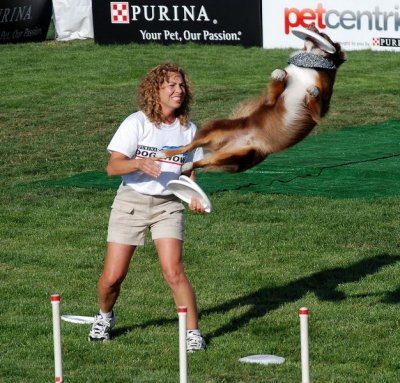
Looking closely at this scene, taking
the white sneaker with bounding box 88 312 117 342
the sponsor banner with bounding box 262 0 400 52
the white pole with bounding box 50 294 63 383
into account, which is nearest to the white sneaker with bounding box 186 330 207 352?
the white sneaker with bounding box 88 312 117 342

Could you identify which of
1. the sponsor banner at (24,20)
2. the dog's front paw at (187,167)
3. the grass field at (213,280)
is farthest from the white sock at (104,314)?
A: the sponsor banner at (24,20)

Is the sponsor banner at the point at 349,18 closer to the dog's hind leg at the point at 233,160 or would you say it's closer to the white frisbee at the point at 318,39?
the dog's hind leg at the point at 233,160

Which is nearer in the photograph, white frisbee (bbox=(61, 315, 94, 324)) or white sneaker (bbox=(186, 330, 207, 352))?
white sneaker (bbox=(186, 330, 207, 352))

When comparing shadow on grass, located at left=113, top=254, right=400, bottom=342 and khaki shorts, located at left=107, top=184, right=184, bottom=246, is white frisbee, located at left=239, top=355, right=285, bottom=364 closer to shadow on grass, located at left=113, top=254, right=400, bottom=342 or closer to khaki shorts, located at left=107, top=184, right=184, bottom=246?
shadow on grass, located at left=113, top=254, right=400, bottom=342

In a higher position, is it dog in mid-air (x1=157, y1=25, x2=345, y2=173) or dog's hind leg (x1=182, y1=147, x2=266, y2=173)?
dog in mid-air (x1=157, y1=25, x2=345, y2=173)

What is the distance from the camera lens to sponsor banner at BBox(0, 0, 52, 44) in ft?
89.6

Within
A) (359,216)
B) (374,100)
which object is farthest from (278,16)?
(359,216)

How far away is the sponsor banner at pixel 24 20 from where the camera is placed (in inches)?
1075

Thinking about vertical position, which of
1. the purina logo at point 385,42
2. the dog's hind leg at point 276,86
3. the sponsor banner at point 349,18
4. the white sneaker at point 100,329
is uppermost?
the sponsor banner at point 349,18

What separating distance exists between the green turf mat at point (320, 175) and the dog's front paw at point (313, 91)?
6.79 metres

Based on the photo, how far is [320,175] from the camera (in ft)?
46.9

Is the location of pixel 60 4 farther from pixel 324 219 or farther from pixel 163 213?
pixel 163 213

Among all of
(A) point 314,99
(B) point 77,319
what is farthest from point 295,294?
(A) point 314,99

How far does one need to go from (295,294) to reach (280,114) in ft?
11.1
